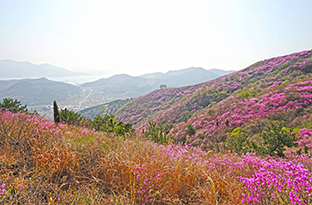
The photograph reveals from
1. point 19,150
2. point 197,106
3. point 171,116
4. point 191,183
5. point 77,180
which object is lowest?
point 171,116

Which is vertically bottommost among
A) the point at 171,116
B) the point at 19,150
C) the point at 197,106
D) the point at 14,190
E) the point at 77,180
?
the point at 171,116

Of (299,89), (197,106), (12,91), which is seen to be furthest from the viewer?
(12,91)

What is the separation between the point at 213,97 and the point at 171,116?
658cm

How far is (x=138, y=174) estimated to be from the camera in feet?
7.82

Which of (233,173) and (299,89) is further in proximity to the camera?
(299,89)

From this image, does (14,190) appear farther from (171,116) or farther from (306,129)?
(171,116)

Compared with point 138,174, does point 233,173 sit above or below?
below

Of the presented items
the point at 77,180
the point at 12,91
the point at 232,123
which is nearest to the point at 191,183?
the point at 77,180

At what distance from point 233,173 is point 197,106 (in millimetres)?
18429

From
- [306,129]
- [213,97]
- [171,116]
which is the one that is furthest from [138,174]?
[213,97]

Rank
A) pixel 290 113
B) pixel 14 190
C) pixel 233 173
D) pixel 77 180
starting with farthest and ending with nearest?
pixel 290 113 → pixel 233 173 → pixel 77 180 → pixel 14 190

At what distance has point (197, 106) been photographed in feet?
68.0

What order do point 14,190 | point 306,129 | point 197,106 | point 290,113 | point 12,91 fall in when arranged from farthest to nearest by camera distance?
point 12,91 → point 197,106 → point 290,113 → point 306,129 → point 14,190

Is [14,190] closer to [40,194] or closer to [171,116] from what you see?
[40,194]
